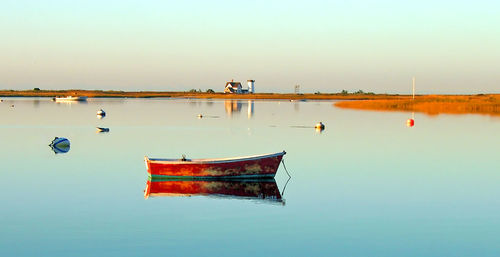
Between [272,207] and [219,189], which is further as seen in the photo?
[219,189]

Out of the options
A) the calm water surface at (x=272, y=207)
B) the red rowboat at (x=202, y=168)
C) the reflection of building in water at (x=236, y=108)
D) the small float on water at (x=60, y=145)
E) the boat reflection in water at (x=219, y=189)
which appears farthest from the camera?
the reflection of building in water at (x=236, y=108)

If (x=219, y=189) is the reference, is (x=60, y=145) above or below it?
above

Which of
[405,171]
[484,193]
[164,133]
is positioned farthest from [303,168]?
[164,133]

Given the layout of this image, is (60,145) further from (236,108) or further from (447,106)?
(447,106)

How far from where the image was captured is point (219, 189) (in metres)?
26.7

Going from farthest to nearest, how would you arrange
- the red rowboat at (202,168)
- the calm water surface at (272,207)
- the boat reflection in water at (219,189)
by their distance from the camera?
the red rowboat at (202,168), the boat reflection in water at (219,189), the calm water surface at (272,207)

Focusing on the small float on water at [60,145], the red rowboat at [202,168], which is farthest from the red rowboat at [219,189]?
the small float on water at [60,145]

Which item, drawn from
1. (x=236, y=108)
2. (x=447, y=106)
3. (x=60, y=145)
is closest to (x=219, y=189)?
(x=60, y=145)

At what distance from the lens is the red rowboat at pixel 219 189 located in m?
25.2

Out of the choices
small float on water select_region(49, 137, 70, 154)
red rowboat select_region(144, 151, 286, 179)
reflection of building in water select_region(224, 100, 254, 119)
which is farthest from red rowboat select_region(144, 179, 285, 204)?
reflection of building in water select_region(224, 100, 254, 119)

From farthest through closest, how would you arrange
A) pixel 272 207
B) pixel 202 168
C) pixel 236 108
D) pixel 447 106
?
pixel 236 108 < pixel 447 106 < pixel 202 168 < pixel 272 207

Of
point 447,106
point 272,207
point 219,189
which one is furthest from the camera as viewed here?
point 447,106

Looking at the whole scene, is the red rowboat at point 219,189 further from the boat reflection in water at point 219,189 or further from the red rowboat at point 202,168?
the red rowboat at point 202,168

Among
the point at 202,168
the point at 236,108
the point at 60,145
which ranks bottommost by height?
the point at 236,108
